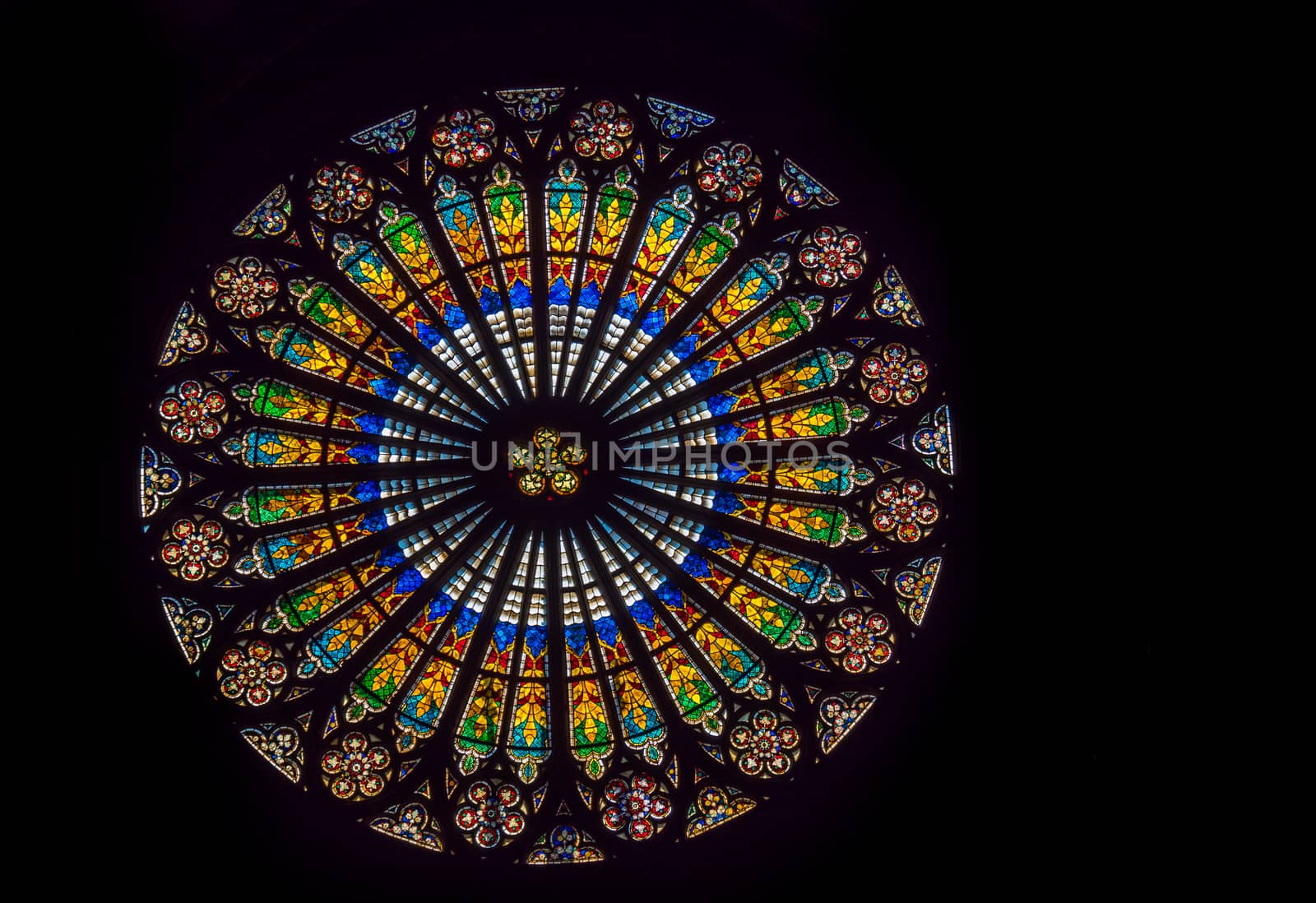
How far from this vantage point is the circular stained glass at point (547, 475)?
13336mm

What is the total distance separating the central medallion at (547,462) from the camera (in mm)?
13898

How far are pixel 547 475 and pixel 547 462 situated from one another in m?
0.13

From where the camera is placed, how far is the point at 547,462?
549 inches

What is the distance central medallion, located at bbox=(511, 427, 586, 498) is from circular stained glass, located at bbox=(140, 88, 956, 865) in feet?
0.08

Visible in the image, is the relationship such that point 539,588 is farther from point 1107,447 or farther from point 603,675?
point 1107,447

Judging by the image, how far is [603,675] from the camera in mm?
13594

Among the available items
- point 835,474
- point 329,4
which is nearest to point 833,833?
point 835,474

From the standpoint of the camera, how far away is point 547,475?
45.8ft

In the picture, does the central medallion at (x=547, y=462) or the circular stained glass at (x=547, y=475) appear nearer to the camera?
the circular stained glass at (x=547, y=475)

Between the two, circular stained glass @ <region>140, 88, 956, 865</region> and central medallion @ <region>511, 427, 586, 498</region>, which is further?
central medallion @ <region>511, 427, 586, 498</region>

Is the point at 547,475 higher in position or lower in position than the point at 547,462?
lower

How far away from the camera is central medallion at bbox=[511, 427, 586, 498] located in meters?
13.9

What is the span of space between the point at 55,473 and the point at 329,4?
503cm

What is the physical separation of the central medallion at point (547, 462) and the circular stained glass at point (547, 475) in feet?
0.08
